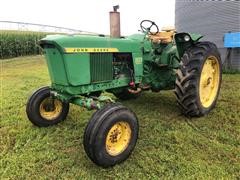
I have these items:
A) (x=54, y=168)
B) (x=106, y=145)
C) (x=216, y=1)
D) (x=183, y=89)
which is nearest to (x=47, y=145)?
(x=54, y=168)

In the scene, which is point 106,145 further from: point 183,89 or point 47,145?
point 183,89

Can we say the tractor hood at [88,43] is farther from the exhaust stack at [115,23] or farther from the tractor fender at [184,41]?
the tractor fender at [184,41]

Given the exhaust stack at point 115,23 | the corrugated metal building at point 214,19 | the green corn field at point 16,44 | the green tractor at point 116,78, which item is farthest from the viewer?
the green corn field at point 16,44

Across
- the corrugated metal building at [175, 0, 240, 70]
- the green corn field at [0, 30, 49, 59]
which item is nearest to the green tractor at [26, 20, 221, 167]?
the corrugated metal building at [175, 0, 240, 70]

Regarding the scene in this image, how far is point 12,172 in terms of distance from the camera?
315 cm

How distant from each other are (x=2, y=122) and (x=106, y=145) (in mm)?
2361

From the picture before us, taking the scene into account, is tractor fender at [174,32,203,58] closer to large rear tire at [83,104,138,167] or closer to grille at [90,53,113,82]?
grille at [90,53,113,82]

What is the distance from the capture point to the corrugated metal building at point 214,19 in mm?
8836

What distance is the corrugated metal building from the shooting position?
8.84m

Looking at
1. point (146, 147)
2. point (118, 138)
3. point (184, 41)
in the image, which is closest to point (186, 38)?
point (184, 41)

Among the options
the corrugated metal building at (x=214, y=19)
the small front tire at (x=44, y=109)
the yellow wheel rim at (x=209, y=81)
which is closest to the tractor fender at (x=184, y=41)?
the yellow wheel rim at (x=209, y=81)

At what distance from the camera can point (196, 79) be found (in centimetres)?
439

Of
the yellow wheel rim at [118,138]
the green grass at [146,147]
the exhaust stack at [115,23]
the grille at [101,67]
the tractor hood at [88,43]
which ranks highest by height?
the exhaust stack at [115,23]

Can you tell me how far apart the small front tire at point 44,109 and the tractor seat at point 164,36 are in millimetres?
1885
